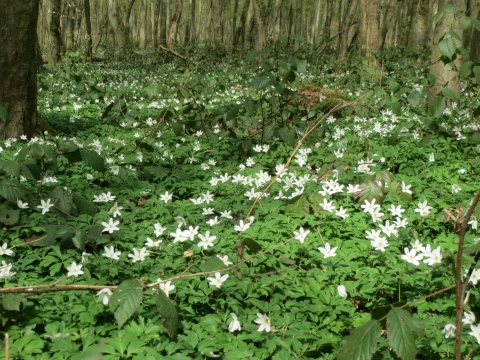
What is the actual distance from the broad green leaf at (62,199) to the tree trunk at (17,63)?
254 centimetres

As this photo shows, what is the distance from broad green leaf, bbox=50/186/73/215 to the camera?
10.7ft

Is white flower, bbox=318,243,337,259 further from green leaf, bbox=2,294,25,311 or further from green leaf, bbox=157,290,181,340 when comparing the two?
green leaf, bbox=2,294,25,311

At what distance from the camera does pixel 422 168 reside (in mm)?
4520

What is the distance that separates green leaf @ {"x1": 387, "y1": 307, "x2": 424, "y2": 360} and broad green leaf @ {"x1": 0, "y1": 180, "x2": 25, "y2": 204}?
2.54m

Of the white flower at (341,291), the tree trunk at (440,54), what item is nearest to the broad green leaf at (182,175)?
the white flower at (341,291)

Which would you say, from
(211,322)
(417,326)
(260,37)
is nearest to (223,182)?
(211,322)

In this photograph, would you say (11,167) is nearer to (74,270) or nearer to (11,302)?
(74,270)

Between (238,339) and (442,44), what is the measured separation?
9.46 ft

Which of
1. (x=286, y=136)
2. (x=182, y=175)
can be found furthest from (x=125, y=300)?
(x=286, y=136)

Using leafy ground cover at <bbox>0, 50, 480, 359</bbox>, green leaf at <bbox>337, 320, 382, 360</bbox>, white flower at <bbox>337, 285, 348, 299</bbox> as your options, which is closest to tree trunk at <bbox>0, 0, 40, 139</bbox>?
leafy ground cover at <bbox>0, 50, 480, 359</bbox>

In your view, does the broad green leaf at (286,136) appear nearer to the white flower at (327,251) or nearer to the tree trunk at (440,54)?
the tree trunk at (440,54)

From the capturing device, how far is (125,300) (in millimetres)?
2004

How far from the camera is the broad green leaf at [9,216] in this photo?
3.02 metres

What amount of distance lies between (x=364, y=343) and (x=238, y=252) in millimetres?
1342
